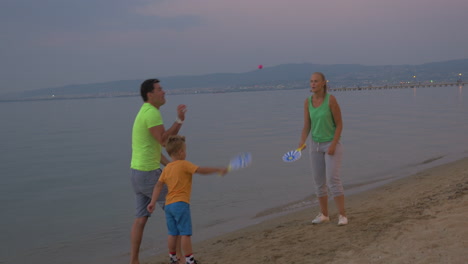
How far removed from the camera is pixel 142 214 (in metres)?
5.15

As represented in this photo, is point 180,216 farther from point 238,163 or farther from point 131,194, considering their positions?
point 131,194

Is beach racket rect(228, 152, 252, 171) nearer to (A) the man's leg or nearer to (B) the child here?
(B) the child

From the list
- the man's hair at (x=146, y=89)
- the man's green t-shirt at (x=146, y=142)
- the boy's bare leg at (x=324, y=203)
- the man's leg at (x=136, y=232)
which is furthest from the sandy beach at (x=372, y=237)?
the man's hair at (x=146, y=89)

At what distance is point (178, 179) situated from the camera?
4621 millimetres

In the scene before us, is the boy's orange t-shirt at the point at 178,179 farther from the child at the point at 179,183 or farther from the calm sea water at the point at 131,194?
the calm sea water at the point at 131,194

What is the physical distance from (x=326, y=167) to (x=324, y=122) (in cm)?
60

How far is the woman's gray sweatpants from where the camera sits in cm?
600

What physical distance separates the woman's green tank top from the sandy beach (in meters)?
1.23

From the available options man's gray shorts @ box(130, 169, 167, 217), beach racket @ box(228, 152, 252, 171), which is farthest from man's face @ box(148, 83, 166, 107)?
beach racket @ box(228, 152, 252, 171)

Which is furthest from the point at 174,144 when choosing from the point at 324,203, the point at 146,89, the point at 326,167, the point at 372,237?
the point at 324,203

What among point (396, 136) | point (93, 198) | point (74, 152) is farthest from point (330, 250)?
point (74, 152)

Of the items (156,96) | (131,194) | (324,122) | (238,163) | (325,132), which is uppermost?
(156,96)

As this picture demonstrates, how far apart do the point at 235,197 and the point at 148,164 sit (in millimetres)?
6429

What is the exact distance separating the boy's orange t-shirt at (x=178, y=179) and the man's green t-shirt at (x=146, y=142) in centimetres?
35
